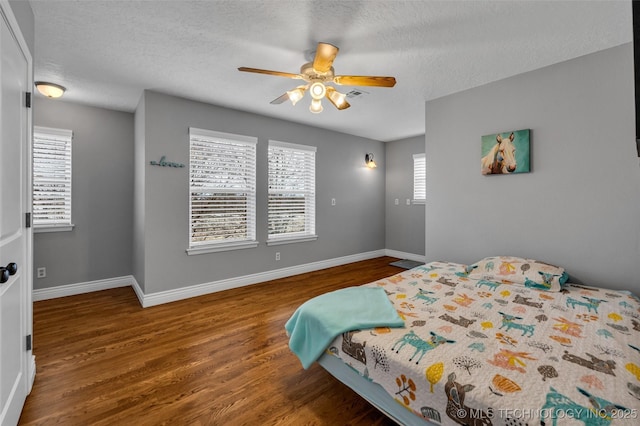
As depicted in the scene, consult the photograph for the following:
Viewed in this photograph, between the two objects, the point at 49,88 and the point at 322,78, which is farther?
the point at 49,88

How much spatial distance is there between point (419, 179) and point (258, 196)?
3.28 metres

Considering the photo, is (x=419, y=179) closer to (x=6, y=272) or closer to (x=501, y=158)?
(x=501, y=158)

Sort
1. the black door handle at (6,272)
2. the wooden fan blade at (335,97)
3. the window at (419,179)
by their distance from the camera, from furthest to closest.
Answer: the window at (419,179), the wooden fan blade at (335,97), the black door handle at (6,272)

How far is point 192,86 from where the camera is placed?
3168 mm

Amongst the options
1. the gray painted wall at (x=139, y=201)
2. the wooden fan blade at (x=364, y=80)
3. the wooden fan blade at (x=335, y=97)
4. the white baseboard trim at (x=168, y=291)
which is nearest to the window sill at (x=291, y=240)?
the white baseboard trim at (x=168, y=291)

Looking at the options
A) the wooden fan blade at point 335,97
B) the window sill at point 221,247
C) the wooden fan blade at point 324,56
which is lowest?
the window sill at point 221,247

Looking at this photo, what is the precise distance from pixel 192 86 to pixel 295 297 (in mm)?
2843

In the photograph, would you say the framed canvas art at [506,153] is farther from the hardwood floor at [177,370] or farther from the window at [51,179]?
the window at [51,179]

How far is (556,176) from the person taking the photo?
Result: 2.67 metres

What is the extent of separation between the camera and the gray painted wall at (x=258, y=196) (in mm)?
3348

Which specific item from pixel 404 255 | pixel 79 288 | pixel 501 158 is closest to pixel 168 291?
pixel 79 288

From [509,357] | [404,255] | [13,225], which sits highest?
[13,225]

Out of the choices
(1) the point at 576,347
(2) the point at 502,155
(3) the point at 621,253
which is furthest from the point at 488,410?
(2) the point at 502,155

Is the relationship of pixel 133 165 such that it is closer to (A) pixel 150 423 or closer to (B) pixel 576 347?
(A) pixel 150 423
